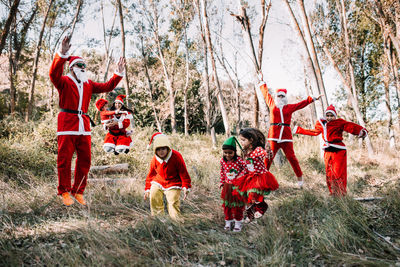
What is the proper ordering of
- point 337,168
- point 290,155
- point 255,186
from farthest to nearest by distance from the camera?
point 290,155, point 337,168, point 255,186

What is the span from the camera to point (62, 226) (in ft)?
10.8

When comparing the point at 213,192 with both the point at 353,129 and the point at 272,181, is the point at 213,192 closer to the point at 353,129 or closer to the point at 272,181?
the point at 272,181

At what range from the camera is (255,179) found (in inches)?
134

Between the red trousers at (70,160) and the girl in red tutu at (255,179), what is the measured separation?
7.61 feet

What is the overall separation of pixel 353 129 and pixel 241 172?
8.06ft

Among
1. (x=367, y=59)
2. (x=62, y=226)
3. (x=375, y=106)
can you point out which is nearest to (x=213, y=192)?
(x=62, y=226)

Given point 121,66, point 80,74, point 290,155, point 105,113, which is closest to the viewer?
point 80,74

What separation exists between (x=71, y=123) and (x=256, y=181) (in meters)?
2.69

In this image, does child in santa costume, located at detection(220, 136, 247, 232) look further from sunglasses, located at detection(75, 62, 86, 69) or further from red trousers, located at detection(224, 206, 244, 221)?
sunglasses, located at detection(75, 62, 86, 69)

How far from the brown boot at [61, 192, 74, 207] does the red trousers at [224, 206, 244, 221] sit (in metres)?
2.17

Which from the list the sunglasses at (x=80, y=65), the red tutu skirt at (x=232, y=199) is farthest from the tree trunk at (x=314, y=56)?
the sunglasses at (x=80, y=65)

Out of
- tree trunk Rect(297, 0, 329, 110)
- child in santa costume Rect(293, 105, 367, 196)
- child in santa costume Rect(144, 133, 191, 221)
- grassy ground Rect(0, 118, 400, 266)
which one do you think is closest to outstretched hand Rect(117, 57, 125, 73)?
child in santa costume Rect(144, 133, 191, 221)

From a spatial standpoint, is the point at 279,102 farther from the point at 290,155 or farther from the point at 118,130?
the point at 118,130

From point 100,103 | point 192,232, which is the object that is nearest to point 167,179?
point 192,232
